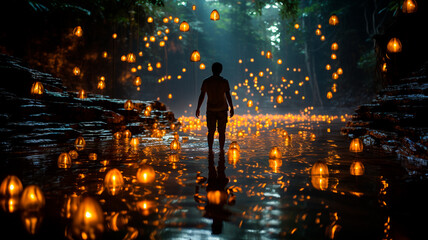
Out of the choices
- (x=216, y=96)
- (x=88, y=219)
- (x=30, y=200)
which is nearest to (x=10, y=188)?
(x=30, y=200)

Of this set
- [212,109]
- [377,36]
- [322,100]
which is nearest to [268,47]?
[322,100]

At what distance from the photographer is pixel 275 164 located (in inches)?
238

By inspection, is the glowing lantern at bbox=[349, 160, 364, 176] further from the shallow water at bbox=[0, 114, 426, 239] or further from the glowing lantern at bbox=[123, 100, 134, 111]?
the glowing lantern at bbox=[123, 100, 134, 111]

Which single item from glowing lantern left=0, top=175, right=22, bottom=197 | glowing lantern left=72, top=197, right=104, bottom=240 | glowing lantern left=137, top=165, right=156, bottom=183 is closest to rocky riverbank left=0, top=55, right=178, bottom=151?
glowing lantern left=0, top=175, right=22, bottom=197

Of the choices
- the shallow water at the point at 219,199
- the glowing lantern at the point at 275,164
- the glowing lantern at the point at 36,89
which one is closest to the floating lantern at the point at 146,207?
the shallow water at the point at 219,199

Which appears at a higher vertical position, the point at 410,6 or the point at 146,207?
the point at 410,6

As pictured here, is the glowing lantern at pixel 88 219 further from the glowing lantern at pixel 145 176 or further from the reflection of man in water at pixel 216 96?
the reflection of man in water at pixel 216 96

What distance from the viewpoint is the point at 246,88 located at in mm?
51312

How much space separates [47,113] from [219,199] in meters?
7.87

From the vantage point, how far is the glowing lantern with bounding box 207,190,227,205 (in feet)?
11.6

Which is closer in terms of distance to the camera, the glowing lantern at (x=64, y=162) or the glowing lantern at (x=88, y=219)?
the glowing lantern at (x=88, y=219)

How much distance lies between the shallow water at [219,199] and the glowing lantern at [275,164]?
0.8 inches

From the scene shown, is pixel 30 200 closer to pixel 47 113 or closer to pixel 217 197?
pixel 217 197

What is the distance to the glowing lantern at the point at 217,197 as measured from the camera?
3.52 metres
